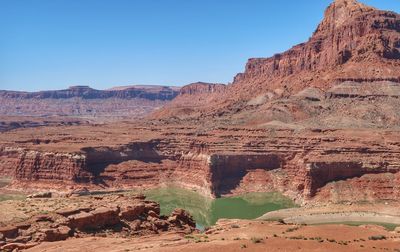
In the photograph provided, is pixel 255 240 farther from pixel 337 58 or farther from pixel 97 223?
pixel 337 58

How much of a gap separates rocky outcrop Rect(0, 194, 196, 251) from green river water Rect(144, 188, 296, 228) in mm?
28498

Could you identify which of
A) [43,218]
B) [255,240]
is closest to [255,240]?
[255,240]

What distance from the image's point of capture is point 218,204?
82125 millimetres

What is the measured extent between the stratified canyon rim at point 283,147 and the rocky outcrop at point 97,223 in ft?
0.56

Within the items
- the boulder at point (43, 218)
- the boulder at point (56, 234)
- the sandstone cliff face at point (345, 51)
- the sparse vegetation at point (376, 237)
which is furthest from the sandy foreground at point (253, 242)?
the sandstone cliff face at point (345, 51)

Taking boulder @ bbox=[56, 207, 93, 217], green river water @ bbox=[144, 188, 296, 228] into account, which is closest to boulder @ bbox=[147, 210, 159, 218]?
boulder @ bbox=[56, 207, 93, 217]

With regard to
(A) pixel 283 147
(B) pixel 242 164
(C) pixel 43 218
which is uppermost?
(A) pixel 283 147

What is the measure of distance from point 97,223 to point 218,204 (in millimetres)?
47821

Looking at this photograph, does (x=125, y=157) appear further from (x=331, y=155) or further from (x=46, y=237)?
(x=46, y=237)

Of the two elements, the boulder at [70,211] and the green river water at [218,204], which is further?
the green river water at [218,204]

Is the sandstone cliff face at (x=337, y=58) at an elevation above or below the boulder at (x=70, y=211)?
above

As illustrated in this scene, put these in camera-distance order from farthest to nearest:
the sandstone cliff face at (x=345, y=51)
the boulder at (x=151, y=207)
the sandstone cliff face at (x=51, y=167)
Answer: the sandstone cliff face at (x=345, y=51), the sandstone cliff face at (x=51, y=167), the boulder at (x=151, y=207)

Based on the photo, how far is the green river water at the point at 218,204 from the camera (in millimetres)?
74062

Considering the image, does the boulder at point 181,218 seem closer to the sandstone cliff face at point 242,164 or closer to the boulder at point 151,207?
the boulder at point 151,207
